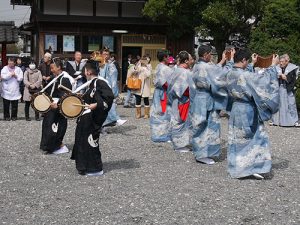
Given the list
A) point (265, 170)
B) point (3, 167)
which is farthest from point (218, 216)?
point (3, 167)

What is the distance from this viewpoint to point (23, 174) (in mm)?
7203

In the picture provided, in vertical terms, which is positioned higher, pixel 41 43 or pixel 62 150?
pixel 41 43

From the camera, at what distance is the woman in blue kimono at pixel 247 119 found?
6.87m

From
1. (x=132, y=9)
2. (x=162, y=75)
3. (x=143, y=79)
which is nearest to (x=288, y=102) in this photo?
(x=143, y=79)

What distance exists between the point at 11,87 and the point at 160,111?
15.8 ft

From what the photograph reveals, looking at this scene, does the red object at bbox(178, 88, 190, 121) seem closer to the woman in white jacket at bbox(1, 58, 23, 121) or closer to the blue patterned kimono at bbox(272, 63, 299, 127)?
the blue patterned kimono at bbox(272, 63, 299, 127)

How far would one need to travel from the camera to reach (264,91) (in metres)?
6.81

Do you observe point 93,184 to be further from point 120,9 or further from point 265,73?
point 120,9

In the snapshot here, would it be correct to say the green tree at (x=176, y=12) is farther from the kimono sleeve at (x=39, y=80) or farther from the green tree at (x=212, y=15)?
the kimono sleeve at (x=39, y=80)

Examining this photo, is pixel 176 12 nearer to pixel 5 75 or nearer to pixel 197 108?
pixel 5 75

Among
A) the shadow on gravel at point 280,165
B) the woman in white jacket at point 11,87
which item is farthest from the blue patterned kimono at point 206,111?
the woman in white jacket at point 11,87

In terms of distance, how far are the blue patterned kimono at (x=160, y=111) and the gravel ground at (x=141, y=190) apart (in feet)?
1.98

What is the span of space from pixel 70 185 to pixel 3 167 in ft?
5.12

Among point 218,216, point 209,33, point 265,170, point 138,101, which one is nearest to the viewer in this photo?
point 218,216
